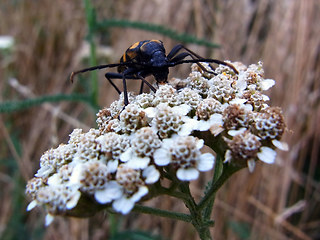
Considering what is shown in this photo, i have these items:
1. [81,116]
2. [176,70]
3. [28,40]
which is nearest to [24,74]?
[28,40]

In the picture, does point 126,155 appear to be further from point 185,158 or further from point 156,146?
point 185,158

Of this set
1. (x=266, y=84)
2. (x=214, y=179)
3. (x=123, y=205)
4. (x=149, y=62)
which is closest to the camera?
(x=123, y=205)

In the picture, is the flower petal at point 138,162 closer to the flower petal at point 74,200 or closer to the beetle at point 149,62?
the flower petal at point 74,200

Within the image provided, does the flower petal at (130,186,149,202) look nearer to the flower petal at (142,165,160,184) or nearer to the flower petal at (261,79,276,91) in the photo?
the flower petal at (142,165,160,184)

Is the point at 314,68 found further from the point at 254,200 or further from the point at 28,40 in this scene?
the point at 28,40

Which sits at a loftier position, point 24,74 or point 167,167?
point 167,167

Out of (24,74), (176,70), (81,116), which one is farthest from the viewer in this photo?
(24,74)

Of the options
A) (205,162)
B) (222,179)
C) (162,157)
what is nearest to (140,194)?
(162,157)
